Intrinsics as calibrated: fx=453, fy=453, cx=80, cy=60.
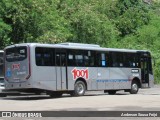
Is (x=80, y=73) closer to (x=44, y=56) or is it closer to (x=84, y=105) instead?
(x=44, y=56)

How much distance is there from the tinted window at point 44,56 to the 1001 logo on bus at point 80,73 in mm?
1763

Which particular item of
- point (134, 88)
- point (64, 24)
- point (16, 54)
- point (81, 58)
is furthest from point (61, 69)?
point (64, 24)

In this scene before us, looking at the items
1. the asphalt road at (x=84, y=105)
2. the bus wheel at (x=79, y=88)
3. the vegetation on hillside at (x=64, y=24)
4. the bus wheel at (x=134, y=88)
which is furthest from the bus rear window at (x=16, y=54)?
the bus wheel at (x=134, y=88)

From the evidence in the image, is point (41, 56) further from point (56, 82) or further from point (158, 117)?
point (158, 117)

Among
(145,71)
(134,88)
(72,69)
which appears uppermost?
(72,69)

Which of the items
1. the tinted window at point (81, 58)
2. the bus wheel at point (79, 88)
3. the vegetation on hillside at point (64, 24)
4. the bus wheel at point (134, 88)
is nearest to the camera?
the tinted window at point (81, 58)

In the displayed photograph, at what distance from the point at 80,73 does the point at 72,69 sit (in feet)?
2.47

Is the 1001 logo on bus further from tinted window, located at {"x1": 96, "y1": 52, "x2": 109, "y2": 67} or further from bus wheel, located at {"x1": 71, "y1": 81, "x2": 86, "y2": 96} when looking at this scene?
tinted window, located at {"x1": 96, "y1": 52, "x2": 109, "y2": 67}

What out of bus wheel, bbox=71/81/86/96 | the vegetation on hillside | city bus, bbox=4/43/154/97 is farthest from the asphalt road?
the vegetation on hillside

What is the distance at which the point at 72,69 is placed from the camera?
2581 cm

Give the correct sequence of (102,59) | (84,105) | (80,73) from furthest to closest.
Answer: (102,59) < (80,73) < (84,105)

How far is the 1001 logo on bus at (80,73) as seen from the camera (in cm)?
2595

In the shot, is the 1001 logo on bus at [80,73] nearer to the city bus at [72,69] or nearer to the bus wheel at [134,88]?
the city bus at [72,69]

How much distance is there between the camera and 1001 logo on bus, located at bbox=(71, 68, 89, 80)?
26.0 metres
